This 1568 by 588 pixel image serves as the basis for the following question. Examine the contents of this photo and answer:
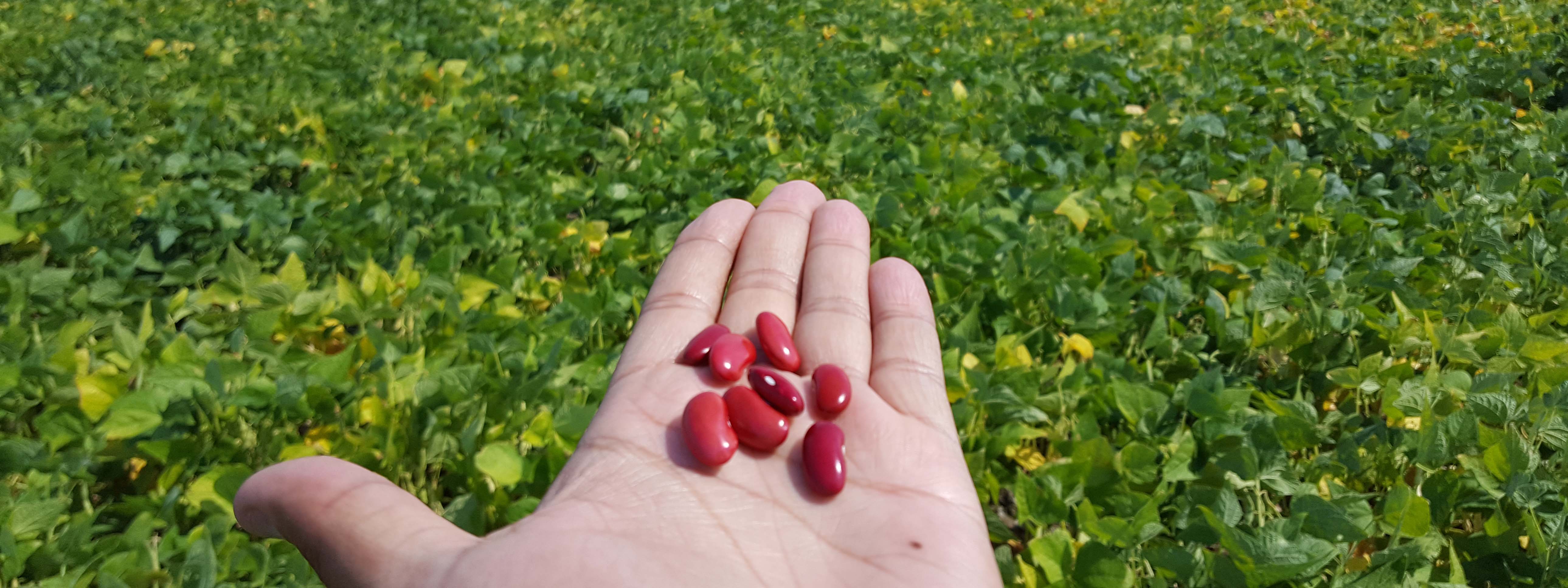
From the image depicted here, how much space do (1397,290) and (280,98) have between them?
4.59 meters

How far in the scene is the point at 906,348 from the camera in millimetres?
2139

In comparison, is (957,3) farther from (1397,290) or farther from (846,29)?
(1397,290)

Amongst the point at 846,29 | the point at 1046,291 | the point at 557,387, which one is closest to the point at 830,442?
the point at 557,387

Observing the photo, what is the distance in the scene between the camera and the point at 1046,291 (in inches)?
111

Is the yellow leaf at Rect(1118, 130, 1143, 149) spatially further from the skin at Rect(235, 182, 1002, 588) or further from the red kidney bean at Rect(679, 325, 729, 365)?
the red kidney bean at Rect(679, 325, 729, 365)

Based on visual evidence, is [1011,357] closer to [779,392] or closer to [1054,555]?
[1054,555]

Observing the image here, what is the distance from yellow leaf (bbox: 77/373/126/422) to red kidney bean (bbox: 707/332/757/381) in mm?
1401

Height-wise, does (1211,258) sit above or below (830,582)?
below

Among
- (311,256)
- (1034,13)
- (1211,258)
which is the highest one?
(311,256)

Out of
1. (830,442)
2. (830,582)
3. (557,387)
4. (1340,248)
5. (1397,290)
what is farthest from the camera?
(1340,248)

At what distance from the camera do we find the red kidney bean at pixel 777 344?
207 cm

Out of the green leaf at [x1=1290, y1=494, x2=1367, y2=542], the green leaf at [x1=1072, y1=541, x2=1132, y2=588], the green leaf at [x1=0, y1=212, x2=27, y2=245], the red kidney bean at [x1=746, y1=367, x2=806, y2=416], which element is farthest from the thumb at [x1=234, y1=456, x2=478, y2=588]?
the green leaf at [x1=0, y1=212, x2=27, y2=245]

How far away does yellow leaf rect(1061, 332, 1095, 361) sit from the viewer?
2.63 m

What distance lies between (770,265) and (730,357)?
53 centimetres
